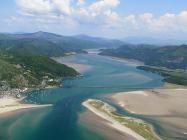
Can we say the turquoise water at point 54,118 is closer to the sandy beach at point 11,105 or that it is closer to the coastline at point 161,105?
the sandy beach at point 11,105

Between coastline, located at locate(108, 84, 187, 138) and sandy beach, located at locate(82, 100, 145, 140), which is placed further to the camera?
coastline, located at locate(108, 84, 187, 138)

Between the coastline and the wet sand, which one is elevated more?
the wet sand

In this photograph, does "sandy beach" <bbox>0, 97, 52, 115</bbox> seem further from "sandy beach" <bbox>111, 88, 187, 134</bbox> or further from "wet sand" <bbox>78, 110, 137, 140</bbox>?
"sandy beach" <bbox>111, 88, 187, 134</bbox>

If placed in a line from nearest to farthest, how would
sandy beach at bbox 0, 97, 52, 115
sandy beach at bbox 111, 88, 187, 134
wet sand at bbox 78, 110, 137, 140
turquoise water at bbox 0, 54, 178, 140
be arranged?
turquoise water at bbox 0, 54, 178, 140, wet sand at bbox 78, 110, 137, 140, sandy beach at bbox 111, 88, 187, 134, sandy beach at bbox 0, 97, 52, 115

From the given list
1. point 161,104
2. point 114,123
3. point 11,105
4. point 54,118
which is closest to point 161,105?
point 161,104

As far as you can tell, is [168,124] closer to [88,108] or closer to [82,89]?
[88,108]

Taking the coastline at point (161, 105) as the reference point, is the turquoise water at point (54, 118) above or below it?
above

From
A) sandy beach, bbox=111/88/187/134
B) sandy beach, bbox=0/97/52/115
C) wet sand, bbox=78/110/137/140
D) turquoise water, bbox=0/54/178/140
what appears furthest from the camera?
sandy beach, bbox=0/97/52/115

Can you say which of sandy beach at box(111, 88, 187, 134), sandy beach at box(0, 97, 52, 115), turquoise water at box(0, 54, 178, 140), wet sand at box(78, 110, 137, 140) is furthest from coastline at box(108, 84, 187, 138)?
sandy beach at box(0, 97, 52, 115)

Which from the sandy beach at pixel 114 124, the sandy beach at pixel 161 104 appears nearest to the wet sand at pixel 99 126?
the sandy beach at pixel 114 124
